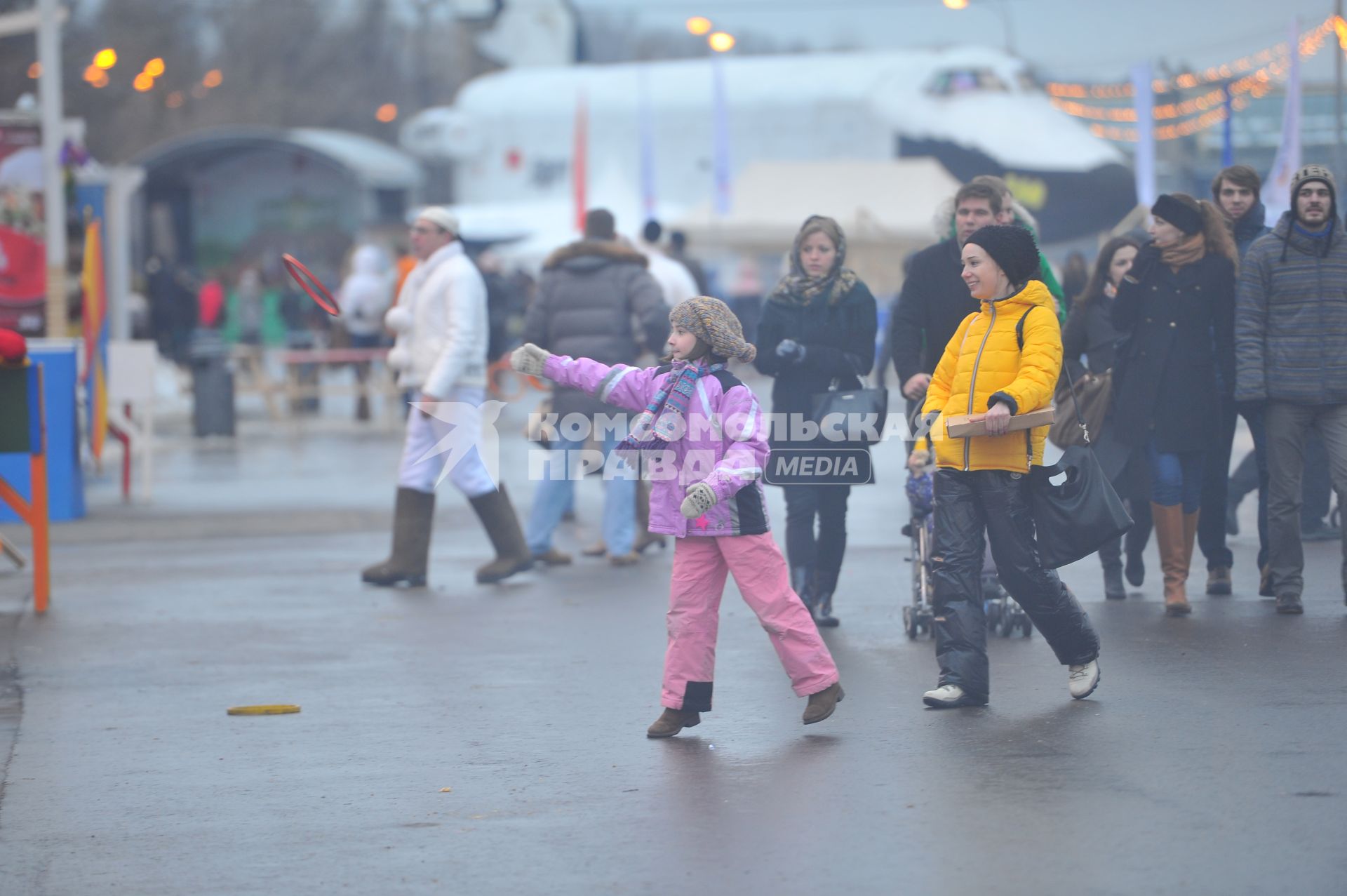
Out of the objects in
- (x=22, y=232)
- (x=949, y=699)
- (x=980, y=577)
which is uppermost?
(x=22, y=232)

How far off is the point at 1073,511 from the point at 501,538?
442 cm

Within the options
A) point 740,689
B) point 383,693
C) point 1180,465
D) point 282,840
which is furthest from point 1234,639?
point 282,840

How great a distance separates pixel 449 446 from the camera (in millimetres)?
9812

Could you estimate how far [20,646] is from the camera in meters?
8.21

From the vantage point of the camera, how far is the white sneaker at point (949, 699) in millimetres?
6375

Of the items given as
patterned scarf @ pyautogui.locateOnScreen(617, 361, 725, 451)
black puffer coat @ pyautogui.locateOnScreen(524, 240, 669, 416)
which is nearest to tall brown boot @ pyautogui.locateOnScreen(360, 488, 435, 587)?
black puffer coat @ pyautogui.locateOnScreen(524, 240, 669, 416)

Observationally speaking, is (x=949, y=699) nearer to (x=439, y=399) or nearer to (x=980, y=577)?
(x=980, y=577)

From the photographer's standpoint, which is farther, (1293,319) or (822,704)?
(1293,319)

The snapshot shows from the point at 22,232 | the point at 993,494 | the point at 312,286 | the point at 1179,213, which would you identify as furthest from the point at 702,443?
the point at 22,232

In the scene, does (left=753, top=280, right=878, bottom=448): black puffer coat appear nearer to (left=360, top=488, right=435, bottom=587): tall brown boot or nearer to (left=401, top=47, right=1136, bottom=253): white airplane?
(left=360, top=488, right=435, bottom=587): tall brown boot

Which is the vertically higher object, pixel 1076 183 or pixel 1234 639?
pixel 1076 183

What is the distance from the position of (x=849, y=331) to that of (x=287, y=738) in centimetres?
328

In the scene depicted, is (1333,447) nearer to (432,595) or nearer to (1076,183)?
(432,595)

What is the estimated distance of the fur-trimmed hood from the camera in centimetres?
1035
